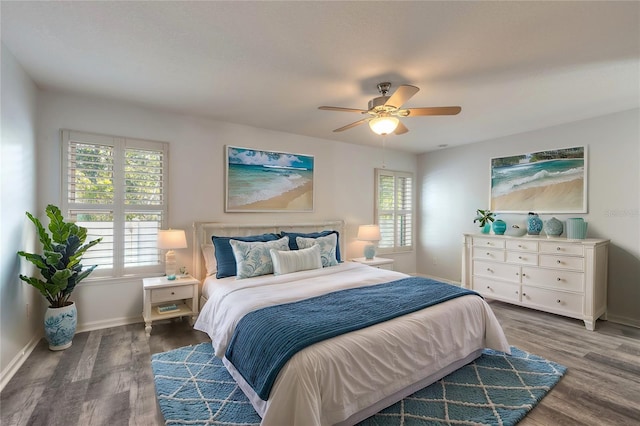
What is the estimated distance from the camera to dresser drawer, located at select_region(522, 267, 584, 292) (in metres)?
Answer: 3.63

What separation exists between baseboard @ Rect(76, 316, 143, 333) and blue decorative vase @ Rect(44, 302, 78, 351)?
410 mm

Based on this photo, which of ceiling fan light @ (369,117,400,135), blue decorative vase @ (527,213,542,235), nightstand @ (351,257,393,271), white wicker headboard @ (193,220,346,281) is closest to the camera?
ceiling fan light @ (369,117,400,135)

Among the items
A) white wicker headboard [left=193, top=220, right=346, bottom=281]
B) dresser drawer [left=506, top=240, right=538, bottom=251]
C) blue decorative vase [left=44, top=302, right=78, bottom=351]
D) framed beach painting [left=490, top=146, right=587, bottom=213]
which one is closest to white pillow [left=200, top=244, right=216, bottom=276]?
white wicker headboard [left=193, top=220, right=346, bottom=281]

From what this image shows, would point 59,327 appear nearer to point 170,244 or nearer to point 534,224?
point 170,244

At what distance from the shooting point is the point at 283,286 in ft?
9.75

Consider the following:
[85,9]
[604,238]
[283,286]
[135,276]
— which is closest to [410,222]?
[604,238]

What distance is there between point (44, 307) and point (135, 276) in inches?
34.1

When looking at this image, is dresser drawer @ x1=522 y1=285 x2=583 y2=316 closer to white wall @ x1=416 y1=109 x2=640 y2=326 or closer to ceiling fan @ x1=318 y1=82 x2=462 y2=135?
white wall @ x1=416 y1=109 x2=640 y2=326

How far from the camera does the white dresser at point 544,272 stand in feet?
11.7

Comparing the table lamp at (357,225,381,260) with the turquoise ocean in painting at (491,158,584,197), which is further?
the table lamp at (357,225,381,260)

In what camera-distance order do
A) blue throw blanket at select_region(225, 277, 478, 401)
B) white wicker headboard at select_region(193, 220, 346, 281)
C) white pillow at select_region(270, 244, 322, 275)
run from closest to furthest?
blue throw blanket at select_region(225, 277, 478, 401)
white pillow at select_region(270, 244, 322, 275)
white wicker headboard at select_region(193, 220, 346, 281)

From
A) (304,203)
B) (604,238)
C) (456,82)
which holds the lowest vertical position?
(604,238)

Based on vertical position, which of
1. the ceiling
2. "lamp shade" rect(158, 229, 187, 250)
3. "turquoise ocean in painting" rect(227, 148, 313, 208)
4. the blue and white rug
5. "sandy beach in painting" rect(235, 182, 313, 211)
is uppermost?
the ceiling

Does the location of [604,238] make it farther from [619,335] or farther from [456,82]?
[456,82]
